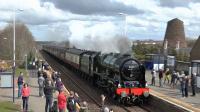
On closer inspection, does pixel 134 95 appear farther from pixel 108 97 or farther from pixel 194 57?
pixel 194 57

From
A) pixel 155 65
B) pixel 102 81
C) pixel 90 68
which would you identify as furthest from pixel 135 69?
pixel 155 65

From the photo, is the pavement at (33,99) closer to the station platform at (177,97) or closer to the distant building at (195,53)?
the station platform at (177,97)

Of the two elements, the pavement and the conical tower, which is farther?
the conical tower

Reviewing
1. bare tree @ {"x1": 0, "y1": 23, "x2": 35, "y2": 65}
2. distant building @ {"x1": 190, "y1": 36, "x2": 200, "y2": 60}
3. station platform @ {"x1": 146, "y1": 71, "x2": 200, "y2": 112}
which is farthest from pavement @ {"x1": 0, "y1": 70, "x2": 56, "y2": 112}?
distant building @ {"x1": 190, "y1": 36, "x2": 200, "y2": 60}

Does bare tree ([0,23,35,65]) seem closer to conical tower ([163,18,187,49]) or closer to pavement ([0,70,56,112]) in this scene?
pavement ([0,70,56,112])

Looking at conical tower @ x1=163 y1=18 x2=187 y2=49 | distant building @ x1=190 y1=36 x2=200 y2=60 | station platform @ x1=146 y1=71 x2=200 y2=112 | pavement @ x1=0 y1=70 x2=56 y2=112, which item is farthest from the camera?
conical tower @ x1=163 y1=18 x2=187 y2=49

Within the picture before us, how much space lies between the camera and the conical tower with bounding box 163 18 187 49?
317 feet

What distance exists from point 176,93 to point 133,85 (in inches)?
184

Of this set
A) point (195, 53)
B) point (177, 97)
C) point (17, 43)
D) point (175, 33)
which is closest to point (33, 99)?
point (177, 97)

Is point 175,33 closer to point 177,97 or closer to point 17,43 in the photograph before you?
point 17,43

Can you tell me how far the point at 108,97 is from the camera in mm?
28344

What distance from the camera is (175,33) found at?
97188 millimetres

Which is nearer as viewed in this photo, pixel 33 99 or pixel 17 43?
pixel 33 99

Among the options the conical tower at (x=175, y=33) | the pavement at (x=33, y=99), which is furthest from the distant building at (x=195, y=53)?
the pavement at (x=33, y=99)
